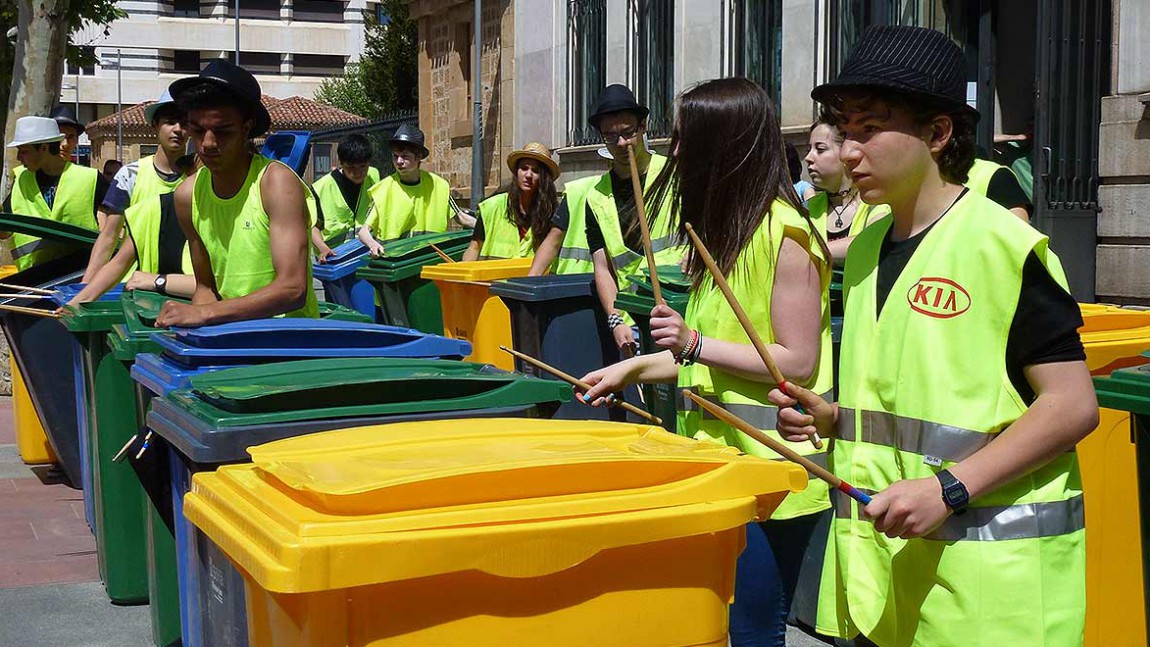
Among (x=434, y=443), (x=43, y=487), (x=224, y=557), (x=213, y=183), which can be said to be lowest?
(x=43, y=487)

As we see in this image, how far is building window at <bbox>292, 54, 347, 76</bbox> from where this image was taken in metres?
78.0

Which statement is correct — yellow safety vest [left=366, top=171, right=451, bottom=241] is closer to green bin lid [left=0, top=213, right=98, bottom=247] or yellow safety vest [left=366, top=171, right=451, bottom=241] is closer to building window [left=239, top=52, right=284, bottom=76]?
green bin lid [left=0, top=213, right=98, bottom=247]

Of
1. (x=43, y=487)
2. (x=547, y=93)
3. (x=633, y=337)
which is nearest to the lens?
(x=633, y=337)

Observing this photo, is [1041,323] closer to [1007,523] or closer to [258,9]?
[1007,523]

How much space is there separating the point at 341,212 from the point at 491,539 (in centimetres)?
1136

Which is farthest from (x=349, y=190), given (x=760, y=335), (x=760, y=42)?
(x=760, y=335)

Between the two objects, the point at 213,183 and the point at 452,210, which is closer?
the point at 213,183

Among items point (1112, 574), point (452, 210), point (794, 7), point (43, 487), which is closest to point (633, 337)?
point (1112, 574)

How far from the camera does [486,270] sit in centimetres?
850

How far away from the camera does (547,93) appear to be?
19.9 metres

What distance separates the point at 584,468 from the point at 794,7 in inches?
460

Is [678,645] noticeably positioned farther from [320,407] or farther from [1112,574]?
[1112,574]

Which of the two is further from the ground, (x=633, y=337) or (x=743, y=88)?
(x=743, y=88)

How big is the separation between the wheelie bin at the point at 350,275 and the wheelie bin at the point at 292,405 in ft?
25.2
